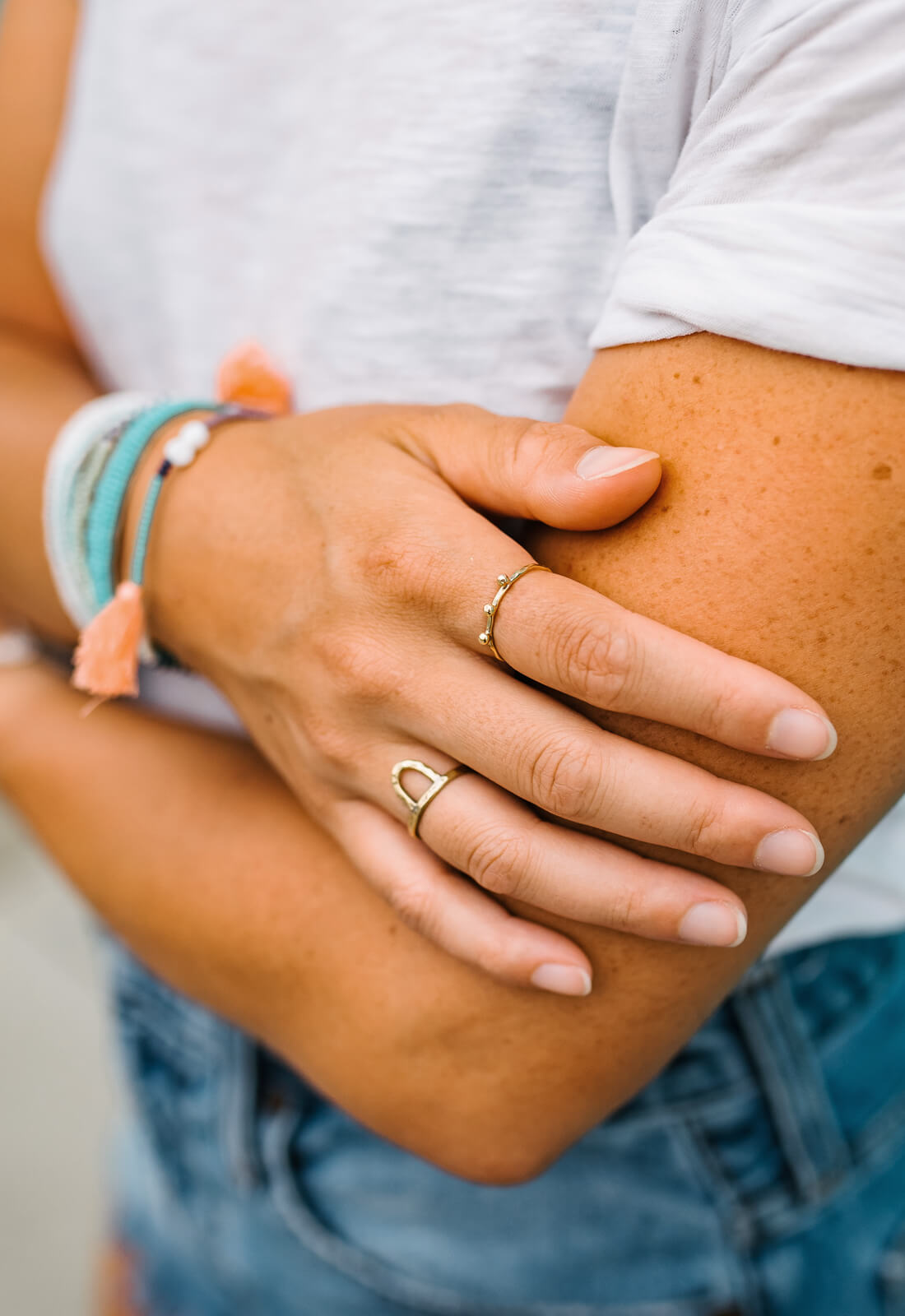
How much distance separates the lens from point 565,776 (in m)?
0.52

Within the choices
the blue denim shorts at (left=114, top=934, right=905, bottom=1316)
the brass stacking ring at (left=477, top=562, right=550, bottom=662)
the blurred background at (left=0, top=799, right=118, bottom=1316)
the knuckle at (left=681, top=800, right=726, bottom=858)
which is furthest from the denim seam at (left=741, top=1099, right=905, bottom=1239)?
the blurred background at (left=0, top=799, right=118, bottom=1316)

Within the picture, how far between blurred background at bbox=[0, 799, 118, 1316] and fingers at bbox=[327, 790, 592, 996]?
1.89 metres

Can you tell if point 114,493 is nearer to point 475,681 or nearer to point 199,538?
point 199,538

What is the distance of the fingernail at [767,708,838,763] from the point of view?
1.57 feet

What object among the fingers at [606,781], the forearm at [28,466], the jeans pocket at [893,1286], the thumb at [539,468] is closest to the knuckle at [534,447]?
the thumb at [539,468]

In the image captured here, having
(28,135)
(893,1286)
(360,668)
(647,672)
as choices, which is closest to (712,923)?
(647,672)

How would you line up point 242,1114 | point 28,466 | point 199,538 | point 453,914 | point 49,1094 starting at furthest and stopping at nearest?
point 49,1094
point 242,1114
point 28,466
point 199,538
point 453,914

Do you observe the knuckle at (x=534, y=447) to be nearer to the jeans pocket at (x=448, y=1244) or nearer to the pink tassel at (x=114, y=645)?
the pink tassel at (x=114, y=645)

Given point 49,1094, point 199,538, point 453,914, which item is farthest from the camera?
point 49,1094

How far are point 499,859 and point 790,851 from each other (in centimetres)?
16

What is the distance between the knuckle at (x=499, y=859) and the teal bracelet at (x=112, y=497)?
38 cm

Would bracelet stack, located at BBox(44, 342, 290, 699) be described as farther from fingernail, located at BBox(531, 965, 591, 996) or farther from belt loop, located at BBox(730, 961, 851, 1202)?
belt loop, located at BBox(730, 961, 851, 1202)

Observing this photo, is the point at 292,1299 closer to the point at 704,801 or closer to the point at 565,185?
the point at 704,801

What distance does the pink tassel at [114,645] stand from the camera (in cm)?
73
